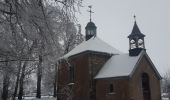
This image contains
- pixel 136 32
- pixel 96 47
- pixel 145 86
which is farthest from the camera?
pixel 96 47

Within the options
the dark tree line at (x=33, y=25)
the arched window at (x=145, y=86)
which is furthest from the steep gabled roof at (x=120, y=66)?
the dark tree line at (x=33, y=25)

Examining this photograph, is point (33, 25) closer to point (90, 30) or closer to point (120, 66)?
point (120, 66)

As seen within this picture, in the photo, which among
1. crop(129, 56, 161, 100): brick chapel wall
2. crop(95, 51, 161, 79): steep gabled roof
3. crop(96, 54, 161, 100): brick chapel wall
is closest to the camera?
crop(96, 54, 161, 100): brick chapel wall

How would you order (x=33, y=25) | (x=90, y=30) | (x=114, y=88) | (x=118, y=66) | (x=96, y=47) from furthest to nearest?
(x=90, y=30) → (x=96, y=47) → (x=118, y=66) → (x=114, y=88) → (x=33, y=25)

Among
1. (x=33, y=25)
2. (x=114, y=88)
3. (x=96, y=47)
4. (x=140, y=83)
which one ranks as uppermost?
(x=96, y=47)

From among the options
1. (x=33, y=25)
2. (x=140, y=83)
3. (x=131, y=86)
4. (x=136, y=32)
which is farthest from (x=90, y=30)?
(x=33, y=25)

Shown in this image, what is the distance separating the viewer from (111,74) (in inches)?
936

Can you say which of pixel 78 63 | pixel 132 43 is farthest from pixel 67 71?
pixel 132 43

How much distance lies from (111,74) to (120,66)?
4.65 feet

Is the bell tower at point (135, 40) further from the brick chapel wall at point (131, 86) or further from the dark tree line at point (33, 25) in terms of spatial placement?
the dark tree line at point (33, 25)

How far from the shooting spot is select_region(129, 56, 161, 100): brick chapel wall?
22492mm

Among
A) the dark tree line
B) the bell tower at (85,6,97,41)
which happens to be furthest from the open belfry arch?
the dark tree line

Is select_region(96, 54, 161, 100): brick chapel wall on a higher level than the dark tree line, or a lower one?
lower

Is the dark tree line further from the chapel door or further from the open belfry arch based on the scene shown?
the chapel door
